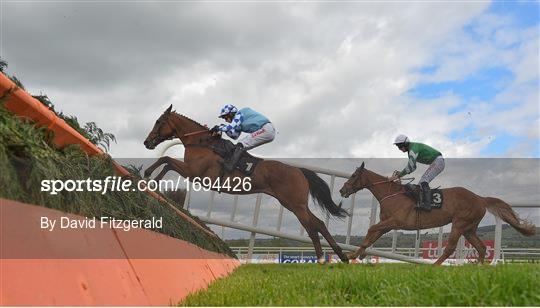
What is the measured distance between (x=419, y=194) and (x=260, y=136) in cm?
385

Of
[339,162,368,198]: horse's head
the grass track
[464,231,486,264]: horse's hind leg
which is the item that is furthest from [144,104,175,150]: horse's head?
the grass track

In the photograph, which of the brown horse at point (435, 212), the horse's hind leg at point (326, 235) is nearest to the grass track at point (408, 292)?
the horse's hind leg at point (326, 235)

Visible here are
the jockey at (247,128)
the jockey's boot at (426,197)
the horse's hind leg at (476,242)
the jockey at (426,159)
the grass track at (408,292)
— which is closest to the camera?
the grass track at (408,292)

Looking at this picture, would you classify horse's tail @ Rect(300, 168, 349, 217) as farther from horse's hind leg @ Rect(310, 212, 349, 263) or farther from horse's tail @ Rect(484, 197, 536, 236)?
Answer: horse's tail @ Rect(484, 197, 536, 236)

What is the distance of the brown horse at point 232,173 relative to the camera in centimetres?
941

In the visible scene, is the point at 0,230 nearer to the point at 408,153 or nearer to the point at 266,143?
the point at 266,143

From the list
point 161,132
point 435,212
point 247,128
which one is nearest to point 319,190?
point 247,128

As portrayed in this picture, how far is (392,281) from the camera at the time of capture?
334 cm

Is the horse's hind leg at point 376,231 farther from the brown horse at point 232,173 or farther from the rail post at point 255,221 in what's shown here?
the rail post at point 255,221

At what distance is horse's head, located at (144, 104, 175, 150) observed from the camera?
9953 millimetres

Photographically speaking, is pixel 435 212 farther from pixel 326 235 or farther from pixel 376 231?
pixel 326 235

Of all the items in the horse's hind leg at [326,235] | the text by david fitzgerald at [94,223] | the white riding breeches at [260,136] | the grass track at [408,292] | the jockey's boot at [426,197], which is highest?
the white riding breeches at [260,136]

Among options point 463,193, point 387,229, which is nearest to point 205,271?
point 387,229

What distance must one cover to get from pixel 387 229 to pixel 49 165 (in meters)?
9.04
